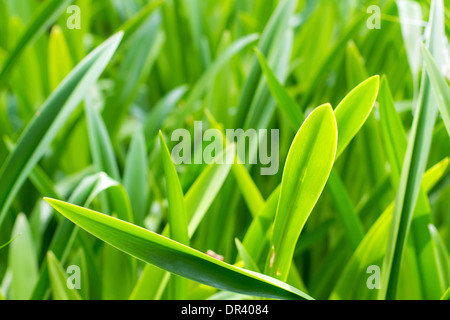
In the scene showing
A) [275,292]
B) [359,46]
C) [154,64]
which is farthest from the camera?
[154,64]

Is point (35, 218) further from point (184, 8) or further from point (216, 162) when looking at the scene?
point (184, 8)

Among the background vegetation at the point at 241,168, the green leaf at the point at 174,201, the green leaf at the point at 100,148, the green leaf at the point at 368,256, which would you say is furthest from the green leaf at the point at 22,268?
the green leaf at the point at 368,256

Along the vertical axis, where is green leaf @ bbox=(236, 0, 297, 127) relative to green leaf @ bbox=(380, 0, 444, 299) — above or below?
above

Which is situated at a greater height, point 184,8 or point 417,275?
point 184,8

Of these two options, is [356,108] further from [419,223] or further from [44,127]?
[44,127]

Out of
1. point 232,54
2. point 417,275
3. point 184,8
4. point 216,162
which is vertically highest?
point 184,8

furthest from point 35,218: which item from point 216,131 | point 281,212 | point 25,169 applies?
point 281,212

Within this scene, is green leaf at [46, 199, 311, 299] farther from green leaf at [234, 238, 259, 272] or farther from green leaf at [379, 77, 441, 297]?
green leaf at [379, 77, 441, 297]

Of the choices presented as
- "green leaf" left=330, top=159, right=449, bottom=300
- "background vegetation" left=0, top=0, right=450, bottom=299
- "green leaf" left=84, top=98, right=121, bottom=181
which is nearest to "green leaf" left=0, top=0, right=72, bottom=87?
"background vegetation" left=0, top=0, right=450, bottom=299

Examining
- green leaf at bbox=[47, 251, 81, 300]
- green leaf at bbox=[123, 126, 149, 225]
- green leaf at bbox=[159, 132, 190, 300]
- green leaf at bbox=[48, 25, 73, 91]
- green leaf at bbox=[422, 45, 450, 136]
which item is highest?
green leaf at bbox=[48, 25, 73, 91]
